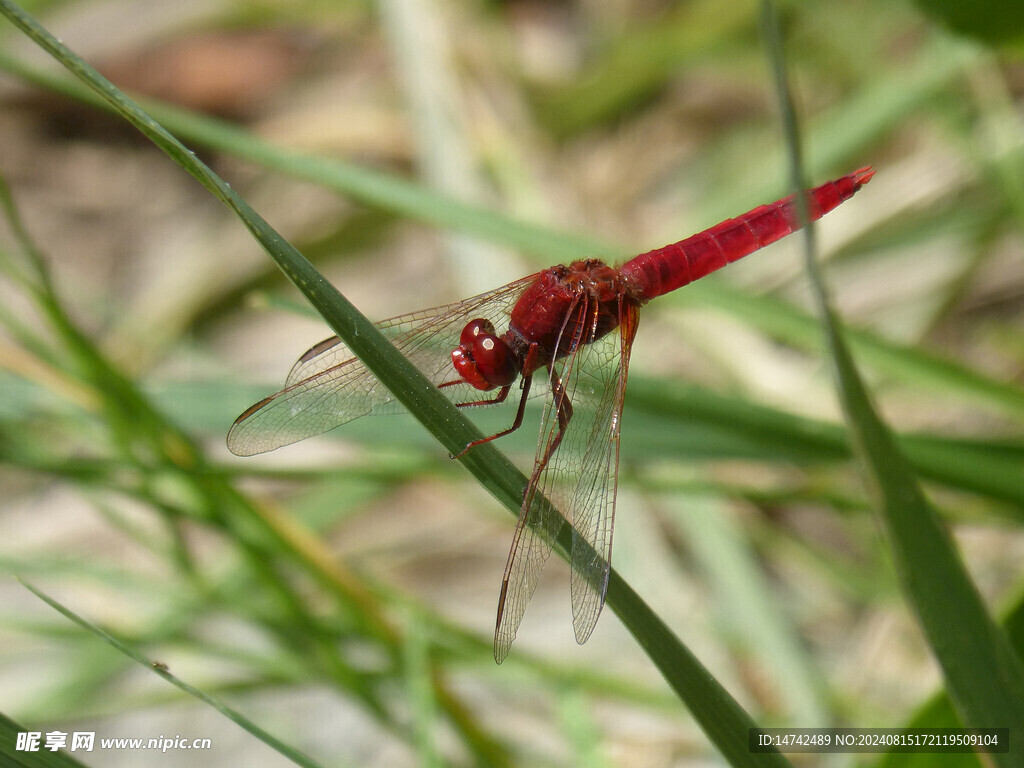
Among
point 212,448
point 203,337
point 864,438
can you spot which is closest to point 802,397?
point 864,438

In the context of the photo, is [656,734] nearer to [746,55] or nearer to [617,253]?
[617,253]

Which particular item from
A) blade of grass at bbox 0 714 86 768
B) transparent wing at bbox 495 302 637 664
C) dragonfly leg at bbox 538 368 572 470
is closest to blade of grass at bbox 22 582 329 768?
blade of grass at bbox 0 714 86 768

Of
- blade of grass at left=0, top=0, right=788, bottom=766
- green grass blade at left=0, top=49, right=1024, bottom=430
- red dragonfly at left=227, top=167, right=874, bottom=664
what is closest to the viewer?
blade of grass at left=0, top=0, right=788, bottom=766

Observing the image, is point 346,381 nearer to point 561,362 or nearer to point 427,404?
point 561,362

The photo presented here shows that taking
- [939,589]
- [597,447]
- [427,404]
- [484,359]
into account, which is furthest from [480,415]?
[939,589]

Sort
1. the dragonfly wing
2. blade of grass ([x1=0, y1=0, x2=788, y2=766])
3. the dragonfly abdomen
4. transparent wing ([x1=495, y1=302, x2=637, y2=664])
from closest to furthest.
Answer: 1. blade of grass ([x1=0, y1=0, x2=788, y2=766])
2. transparent wing ([x1=495, y1=302, x2=637, y2=664])
3. the dragonfly wing
4. the dragonfly abdomen

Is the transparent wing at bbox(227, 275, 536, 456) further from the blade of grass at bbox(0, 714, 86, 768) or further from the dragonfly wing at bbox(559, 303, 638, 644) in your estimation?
the blade of grass at bbox(0, 714, 86, 768)

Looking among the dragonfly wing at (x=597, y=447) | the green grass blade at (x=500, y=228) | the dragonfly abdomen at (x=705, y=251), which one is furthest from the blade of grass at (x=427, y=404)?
the green grass blade at (x=500, y=228)
